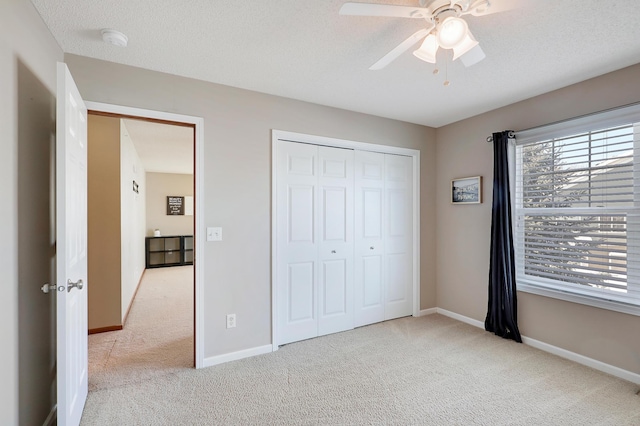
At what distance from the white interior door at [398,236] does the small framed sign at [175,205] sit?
20.7 feet

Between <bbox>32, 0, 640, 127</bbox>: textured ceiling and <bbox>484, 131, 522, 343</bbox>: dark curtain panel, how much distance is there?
65 cm

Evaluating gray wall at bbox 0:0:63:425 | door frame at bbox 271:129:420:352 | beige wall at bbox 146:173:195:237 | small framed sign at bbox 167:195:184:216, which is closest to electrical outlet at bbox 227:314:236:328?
door frame at bbox 271:129:420:352

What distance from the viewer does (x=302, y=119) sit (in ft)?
10.1

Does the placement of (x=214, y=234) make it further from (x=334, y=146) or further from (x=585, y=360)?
(x=585, y=360)

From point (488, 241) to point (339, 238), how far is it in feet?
5.37

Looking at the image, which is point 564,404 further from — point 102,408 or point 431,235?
point 102,408

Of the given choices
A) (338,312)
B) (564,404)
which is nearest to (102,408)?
(338,312)

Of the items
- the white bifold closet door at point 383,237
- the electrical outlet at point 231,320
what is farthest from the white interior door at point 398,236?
the electrical outlet at point 231,320

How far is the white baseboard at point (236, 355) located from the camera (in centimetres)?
263

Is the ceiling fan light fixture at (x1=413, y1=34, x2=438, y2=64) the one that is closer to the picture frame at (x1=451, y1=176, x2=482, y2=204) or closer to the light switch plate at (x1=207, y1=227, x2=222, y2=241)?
the light switch plate at (x1=207, y1=227, x2=222, y2=241)

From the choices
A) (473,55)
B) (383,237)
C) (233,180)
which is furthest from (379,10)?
(383,237)

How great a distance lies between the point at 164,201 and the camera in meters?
8.01

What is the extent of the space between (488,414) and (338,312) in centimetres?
166

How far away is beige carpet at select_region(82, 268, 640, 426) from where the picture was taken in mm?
1973
